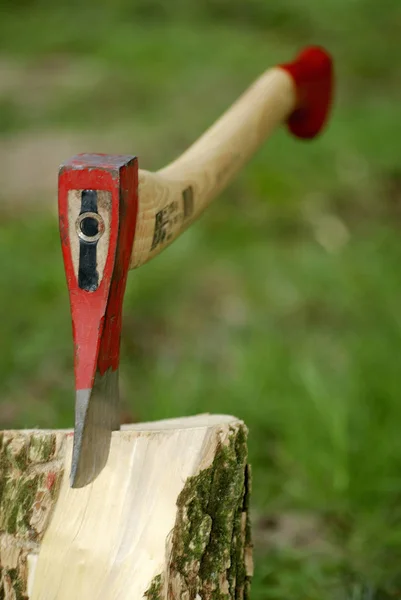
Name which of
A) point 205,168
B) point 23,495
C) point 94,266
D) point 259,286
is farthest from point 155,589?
point 259,286

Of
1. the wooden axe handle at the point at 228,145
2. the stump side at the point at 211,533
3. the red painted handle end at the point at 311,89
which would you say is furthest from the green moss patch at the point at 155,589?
the red painted handle end at the point at 311,89

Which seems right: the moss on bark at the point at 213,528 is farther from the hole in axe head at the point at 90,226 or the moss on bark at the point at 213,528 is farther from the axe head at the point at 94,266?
the hole in axe head at the point at 90,226

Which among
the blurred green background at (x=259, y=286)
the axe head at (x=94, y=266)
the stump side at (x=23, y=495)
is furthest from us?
the blurred green background at (x=259, y=286)

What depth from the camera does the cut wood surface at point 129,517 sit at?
1148 millimetres

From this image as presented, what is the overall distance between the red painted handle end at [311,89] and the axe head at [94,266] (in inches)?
28.4

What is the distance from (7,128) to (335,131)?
175cm

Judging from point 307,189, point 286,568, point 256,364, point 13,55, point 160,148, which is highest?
point 13,55

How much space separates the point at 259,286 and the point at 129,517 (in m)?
2.11

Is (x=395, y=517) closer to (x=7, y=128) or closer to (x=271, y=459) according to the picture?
(x=271, y=459)

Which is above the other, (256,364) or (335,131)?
(335,131)

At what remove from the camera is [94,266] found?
1.12m

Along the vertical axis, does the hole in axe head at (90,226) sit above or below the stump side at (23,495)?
above

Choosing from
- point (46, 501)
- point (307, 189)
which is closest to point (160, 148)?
point (307, 189)

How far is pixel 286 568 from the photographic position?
6.06 ft
